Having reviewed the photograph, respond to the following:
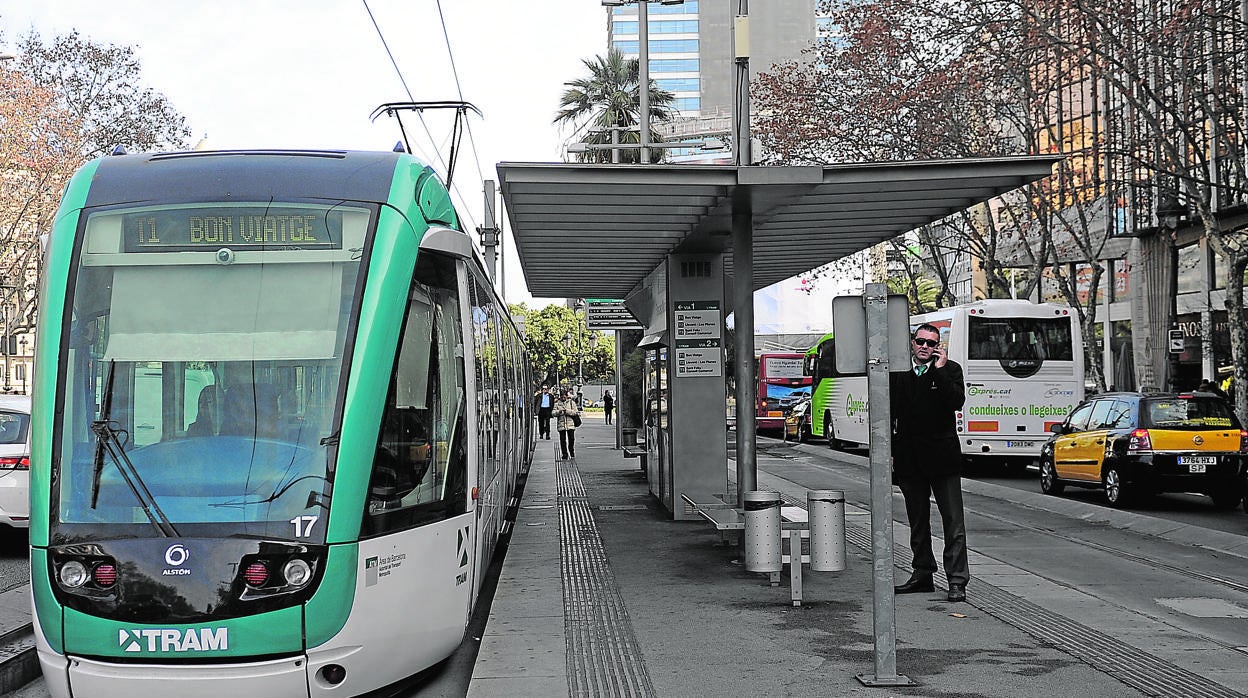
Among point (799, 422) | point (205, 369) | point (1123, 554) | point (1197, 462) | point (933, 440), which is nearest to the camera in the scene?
point (205, 369)

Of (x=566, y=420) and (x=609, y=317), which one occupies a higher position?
(x=609, y=317)

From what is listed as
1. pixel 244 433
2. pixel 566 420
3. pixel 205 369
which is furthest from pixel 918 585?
pixel 566 420

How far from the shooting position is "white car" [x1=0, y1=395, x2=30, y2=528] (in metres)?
12.3

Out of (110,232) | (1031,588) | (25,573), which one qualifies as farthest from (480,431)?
(25,573)

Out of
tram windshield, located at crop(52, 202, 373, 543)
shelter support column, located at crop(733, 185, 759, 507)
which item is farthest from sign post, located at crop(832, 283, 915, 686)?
shelter support column, located at crop(733, 185, 759, 507)

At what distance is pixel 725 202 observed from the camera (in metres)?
11.4

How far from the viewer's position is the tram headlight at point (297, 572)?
6.22 meters

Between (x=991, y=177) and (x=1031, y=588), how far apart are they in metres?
3.31

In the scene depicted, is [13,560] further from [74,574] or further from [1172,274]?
[1172,274]

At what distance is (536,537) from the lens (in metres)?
14.0

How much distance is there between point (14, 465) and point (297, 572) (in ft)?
24.7

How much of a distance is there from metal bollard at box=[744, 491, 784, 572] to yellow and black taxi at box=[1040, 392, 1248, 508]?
363 inches

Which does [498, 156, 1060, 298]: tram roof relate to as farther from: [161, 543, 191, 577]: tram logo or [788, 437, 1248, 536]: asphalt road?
[788, 437, 1248, 536]: asphalt road

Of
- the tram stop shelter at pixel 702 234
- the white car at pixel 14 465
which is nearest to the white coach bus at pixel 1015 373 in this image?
the tram stop shelter at pixel 702 234
